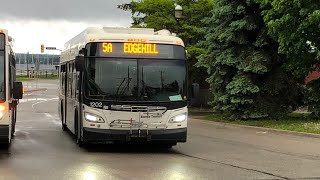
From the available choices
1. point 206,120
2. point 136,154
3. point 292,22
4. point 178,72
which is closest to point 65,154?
point 136,154

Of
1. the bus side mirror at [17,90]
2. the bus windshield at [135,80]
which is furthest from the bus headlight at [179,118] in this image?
the bus side mirror at [17,90]

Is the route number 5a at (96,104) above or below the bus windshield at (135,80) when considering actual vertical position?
below

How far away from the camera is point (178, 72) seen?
13.5m

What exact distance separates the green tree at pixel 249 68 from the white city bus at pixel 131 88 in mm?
11215

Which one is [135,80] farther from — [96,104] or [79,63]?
[79,63]

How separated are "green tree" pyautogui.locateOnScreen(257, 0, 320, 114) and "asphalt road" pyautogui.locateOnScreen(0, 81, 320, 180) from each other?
16.3 ft

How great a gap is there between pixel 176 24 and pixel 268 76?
9051mm

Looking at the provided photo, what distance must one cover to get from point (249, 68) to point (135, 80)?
468 inches

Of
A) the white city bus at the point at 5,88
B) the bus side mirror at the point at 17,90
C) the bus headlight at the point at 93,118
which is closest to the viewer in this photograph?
the white city bus at the point at 5,88

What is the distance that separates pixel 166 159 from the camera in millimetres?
12359

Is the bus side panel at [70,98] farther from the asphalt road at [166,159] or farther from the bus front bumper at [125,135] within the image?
the bus front bumper at [125,135]

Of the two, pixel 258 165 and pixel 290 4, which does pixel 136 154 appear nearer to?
pixel 258 165

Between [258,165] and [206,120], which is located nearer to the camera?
Result: [258,165]

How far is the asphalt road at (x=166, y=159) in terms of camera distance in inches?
400
